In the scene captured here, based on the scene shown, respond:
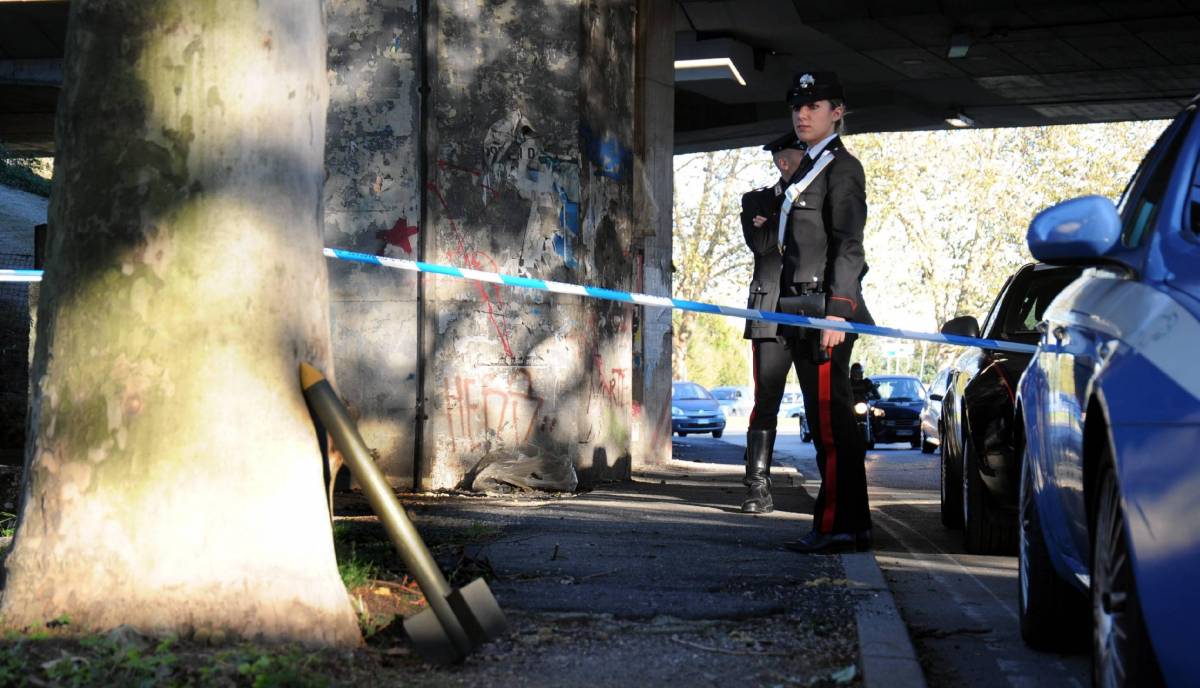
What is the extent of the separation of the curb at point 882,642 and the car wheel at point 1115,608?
0.69m

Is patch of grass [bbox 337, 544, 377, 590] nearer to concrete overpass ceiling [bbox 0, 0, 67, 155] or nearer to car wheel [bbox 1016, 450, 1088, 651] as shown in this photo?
car wheel [bbox 1016, 450, 1088, 651]

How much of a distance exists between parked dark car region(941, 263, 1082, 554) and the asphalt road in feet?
0.57

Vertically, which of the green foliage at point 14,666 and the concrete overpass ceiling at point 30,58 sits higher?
the concrete overpass ceiling at point 30,58

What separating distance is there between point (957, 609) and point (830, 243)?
207 cm

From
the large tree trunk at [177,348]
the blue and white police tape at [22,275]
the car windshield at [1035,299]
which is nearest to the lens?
the large tree trunk at [177,348]

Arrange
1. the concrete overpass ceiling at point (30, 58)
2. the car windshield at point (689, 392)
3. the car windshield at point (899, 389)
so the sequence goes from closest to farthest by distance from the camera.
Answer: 1. the concrete overpass ceiling at point (30, 58)
2. the car windshield at point (899, 389)
3. the car windshield at point (689, 392)

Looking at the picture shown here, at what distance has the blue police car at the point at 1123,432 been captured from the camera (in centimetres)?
278

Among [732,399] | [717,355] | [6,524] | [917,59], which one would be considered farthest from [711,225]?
[717,355]

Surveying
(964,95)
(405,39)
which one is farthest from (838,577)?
(964,95)

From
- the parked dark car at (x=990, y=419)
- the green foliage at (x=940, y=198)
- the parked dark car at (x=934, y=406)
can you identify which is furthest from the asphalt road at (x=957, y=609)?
the green foliage at (x=940, y=198)

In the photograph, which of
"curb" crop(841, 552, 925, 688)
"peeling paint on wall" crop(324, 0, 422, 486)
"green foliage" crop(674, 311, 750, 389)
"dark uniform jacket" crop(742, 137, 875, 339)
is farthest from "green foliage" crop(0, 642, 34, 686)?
"green foliage" crop(674, 311, 750, 389)

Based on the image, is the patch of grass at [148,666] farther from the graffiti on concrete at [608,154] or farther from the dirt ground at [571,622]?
the graffiti on concrete at [608,154]

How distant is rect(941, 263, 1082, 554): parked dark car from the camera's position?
7.22m

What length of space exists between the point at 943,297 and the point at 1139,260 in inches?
1919
